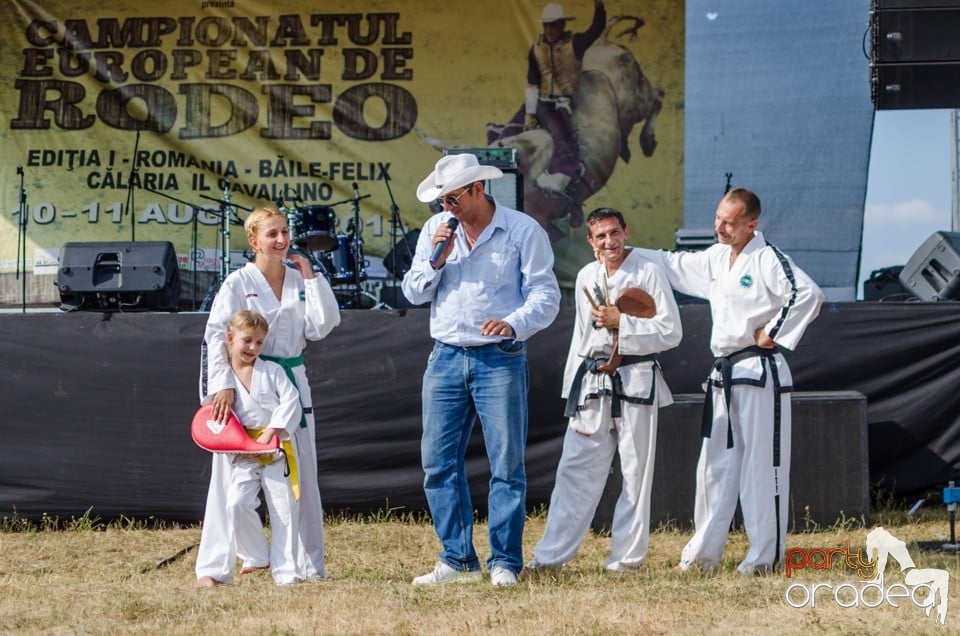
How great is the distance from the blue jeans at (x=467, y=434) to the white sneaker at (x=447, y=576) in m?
0.02

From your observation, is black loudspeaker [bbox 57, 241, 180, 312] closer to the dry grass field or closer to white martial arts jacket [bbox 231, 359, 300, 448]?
the dry grass field

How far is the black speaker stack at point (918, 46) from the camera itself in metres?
5.73

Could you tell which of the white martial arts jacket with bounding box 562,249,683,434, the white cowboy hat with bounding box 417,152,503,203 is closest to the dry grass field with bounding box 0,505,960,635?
the white martial arts jacket with bounding box 562,249,683,434

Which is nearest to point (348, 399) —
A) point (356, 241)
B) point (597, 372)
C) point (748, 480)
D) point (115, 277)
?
point (115, 277)

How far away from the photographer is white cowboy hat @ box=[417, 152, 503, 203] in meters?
4.75

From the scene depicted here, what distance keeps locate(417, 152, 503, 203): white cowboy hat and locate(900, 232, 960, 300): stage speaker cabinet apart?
12.4 ft

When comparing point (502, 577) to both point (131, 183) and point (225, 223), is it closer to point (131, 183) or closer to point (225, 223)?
point (225, 223)

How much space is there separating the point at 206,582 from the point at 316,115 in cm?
610

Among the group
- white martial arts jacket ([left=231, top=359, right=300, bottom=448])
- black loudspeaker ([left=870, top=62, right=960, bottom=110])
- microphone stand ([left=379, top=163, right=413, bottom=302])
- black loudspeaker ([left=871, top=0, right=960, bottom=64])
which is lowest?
white martial arts jacket ([left=231, top=359, right=300, bottom=448])

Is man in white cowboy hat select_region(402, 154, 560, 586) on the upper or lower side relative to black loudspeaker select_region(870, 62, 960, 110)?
lower


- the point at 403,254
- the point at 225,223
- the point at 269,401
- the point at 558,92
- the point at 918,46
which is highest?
the point at 558,92

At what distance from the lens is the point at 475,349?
4770 mm

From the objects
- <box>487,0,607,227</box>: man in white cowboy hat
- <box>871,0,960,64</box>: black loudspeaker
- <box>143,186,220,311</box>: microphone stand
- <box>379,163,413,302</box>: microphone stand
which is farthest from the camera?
<box>487,0,607,227</box>: man in white cowboy hat

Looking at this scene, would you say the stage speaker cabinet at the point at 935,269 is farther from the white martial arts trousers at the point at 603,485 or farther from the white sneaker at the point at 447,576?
the white sneaker at the point at 447,576
